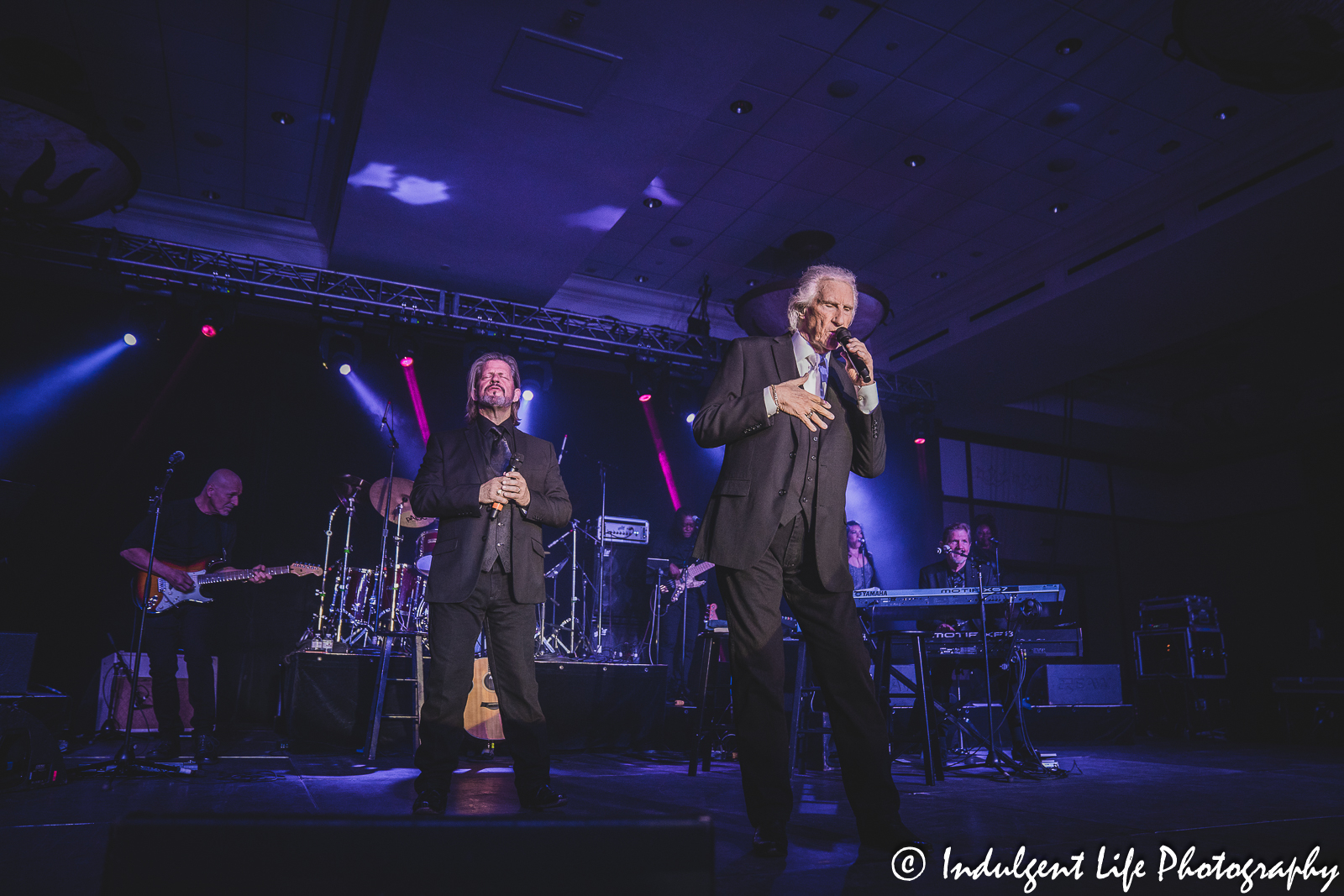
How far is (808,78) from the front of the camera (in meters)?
6.20

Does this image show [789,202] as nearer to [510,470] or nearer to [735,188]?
[735,188]

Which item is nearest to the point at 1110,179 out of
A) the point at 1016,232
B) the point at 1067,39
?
the point at 1016,232

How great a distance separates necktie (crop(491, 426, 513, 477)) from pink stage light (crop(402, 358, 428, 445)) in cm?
598

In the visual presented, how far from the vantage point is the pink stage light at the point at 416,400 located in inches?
354

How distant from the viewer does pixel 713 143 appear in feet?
22.9

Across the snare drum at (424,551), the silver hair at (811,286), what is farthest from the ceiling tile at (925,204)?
the silver hair at (811,286)

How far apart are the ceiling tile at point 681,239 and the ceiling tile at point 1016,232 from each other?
9.44 ft

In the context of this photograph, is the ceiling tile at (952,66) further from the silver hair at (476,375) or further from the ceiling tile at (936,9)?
the silver hair at (476,375)

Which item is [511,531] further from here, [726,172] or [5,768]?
[726,172]

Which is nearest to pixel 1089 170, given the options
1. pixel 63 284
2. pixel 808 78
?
pixel 808 78

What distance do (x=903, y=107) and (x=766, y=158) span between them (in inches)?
48.8

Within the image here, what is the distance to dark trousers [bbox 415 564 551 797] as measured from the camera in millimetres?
2873

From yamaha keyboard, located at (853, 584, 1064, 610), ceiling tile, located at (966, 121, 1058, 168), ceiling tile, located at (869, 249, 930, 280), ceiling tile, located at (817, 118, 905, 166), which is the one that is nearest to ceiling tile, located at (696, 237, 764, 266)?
ceiling tile, located at (869, 249, 930, 280)

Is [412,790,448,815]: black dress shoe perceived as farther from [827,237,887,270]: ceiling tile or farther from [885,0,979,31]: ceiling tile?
[827,237,887,270]: ceiling tile
